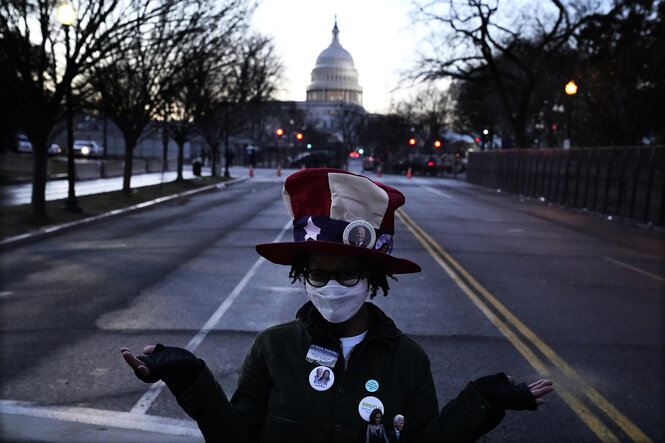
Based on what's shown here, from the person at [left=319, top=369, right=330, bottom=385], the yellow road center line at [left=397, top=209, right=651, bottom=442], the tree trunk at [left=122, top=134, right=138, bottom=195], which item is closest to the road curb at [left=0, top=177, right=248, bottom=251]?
the tree trunk at [left=122, top=134, right=138, bottom=195]

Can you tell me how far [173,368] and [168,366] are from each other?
0.05 ft

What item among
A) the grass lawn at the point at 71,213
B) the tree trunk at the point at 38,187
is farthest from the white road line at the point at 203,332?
the tree trunk at the point at 38,187

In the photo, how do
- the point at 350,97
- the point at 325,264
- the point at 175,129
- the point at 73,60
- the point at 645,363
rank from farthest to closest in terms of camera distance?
the point at 350,97 → the point at 175,129 → the point at 73,60 → the point at 645,363 → the point at 325,264

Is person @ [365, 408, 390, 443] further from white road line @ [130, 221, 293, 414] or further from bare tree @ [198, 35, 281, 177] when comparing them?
bare tree @ [198, 35, 281, 177]

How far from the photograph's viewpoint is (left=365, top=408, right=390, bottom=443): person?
2.08m

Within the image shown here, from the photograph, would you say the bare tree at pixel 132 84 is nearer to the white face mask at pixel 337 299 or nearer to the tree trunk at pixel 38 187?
the tree trunk at pixel 38 187

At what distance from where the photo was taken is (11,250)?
47.7ft

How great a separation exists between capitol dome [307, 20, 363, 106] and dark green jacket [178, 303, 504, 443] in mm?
150547

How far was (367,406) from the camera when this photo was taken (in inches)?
83.9

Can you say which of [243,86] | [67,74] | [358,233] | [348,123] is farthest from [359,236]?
[348,123]

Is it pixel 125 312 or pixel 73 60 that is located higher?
pixel 73 60

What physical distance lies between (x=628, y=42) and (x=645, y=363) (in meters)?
30.1

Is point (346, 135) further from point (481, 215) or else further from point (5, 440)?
point (5, 440)

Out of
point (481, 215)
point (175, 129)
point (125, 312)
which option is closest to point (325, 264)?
point (125, 312)
